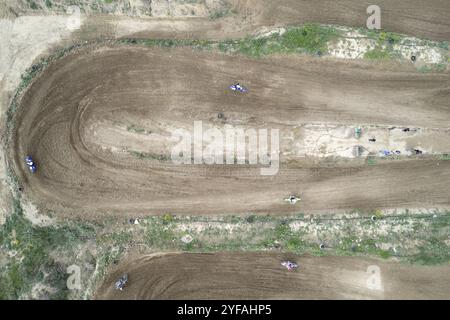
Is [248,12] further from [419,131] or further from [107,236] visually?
[107,236]
